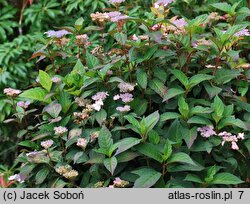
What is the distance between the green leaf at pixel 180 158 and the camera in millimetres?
1845

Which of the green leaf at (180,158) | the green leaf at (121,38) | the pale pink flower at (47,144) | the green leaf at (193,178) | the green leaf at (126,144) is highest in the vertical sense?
the green leaf at (121,38)

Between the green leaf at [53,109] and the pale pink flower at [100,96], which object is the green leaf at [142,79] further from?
the green leaf at [53,109]

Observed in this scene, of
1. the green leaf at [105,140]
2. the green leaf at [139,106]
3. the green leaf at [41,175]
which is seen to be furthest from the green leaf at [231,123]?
the green leaf at [41,175]

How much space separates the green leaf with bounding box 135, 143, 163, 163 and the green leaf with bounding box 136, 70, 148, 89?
0.92 ft

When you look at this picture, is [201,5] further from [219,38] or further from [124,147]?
[124,147]

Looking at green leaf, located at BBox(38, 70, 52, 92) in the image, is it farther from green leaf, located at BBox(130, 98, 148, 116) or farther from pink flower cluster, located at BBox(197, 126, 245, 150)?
pink flower cluster, located at BBox(197, 126, 245, 150)

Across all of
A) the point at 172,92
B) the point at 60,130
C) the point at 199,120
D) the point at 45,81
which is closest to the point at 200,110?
the point at 199,120

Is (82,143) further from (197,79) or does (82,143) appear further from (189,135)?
(197,79)

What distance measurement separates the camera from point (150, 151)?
1918 mm

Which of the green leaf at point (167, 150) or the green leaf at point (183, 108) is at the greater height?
the green leaf at point (183, 108)

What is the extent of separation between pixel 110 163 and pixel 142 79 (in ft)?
1.37

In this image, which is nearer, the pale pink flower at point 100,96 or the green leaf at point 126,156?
the green leaf at point 126,156

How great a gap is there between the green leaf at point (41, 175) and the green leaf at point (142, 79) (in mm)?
535
